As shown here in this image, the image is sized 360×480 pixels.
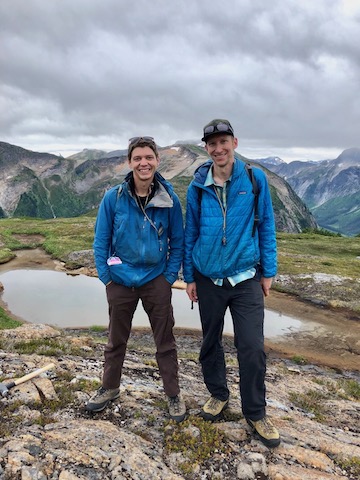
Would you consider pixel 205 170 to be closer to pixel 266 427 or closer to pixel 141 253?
pixel 141 253

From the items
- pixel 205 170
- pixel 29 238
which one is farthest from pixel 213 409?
pixel 29 238

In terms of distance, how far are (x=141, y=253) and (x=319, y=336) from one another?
59.3 feet

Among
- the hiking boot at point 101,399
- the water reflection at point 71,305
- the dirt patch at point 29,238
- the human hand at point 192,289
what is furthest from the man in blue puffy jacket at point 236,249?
the dirt patch at point 29,238

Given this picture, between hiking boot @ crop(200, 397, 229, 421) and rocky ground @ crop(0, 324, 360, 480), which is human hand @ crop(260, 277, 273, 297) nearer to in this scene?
hiking boot @ crop(200, 397, 229, 421)

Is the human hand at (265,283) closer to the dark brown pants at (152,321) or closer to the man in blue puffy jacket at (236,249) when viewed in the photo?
the man in blue puffy jacket at (236,249)

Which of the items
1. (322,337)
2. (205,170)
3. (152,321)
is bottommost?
(322,337)

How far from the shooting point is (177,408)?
335 inches

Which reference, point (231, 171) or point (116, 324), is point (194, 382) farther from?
point (231, 171)

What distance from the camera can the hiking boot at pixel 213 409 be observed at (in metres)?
8.51

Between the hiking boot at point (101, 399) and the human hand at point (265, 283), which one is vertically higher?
the human hand at point (265, 283)

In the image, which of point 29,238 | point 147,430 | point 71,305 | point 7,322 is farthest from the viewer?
point 29,238

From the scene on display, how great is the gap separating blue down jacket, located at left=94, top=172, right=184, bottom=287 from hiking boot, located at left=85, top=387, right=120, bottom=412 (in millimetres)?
2787

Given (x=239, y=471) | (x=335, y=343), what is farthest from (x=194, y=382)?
(x=335, y=343)

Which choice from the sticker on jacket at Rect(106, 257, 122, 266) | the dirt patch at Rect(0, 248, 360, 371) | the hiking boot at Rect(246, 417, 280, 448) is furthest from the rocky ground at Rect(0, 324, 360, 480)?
the dirt patch at Rect(0, 248, 360, 371)
